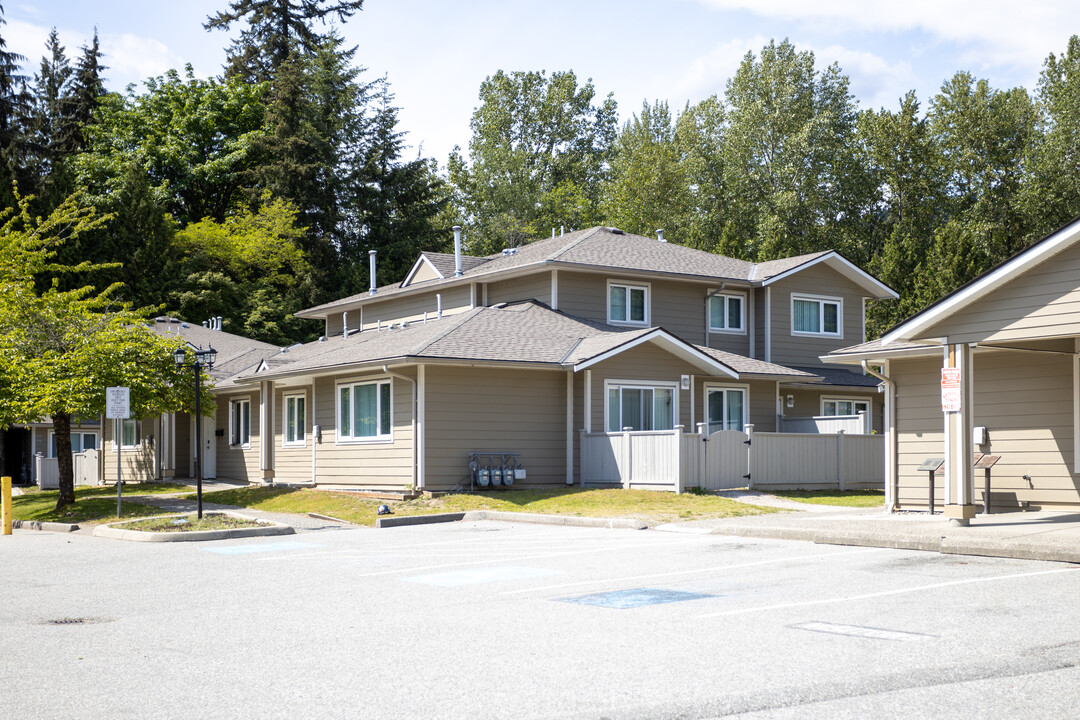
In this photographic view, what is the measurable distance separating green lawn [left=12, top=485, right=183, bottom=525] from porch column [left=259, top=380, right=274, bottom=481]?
3348 mm

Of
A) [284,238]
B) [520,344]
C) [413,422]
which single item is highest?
[284,238]

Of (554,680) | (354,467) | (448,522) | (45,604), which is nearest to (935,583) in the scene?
(554,680)

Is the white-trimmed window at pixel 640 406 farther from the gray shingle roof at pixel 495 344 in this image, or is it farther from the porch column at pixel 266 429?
the porch column at pixel 266 429

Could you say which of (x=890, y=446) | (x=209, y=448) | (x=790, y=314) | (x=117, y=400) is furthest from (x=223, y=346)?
(x=890, y=446)

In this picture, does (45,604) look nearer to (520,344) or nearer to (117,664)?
(117,664)

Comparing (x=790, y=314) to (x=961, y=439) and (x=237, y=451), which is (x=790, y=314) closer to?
(x=237, y=451)

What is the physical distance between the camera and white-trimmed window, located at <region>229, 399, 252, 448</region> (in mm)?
33219

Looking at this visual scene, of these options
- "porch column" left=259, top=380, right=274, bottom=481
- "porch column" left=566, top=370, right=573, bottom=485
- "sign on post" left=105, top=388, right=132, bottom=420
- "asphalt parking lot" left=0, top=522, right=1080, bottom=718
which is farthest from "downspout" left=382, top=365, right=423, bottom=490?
"asphalt parking lot" left=0, top=522, right=1080, bottom=718

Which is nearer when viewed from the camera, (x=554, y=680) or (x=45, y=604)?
(x=554, y=680)

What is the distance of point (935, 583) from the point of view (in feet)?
37.3

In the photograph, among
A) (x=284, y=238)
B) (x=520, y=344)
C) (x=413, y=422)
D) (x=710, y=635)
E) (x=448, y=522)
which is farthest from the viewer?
(x=284, y=238)

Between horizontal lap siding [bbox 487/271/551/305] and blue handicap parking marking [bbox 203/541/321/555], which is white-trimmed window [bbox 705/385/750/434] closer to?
horizontal lap siding [bbox 487/271/551/305]

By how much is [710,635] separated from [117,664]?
4435mm

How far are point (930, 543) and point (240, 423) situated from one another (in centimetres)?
2416
